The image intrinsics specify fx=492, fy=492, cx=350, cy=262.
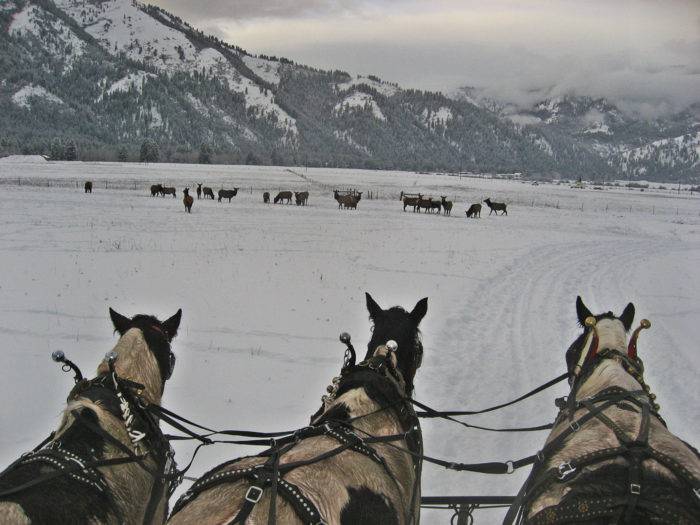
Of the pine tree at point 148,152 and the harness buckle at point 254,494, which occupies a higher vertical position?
the pine tree at point 148,152

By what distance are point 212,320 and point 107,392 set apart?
6635 millimetres

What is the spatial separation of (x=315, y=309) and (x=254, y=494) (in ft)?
28.2

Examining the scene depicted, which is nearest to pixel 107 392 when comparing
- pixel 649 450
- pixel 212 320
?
pixel 649 450

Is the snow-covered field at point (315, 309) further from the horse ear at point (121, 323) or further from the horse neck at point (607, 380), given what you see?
the horse ear at point (121, 323)

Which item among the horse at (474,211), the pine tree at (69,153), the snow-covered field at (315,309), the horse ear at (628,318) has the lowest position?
the snow-covered field at (315,309)

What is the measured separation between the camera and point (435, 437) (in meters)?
5.63

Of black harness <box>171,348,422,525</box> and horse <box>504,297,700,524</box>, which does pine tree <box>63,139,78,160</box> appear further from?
horse <box>504,297,700,524</box>

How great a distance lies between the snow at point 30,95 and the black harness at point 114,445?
706 feet

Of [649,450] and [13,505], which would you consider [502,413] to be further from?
[13,505]

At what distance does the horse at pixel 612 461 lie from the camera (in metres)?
1.94

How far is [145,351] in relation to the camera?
342 cm

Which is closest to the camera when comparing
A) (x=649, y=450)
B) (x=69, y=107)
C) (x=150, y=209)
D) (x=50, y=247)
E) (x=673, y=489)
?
(x=673, y=489)

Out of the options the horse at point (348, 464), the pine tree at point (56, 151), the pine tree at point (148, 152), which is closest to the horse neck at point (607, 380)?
the horse at point (348, 464)

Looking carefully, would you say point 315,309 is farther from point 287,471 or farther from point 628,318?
point 287,471
